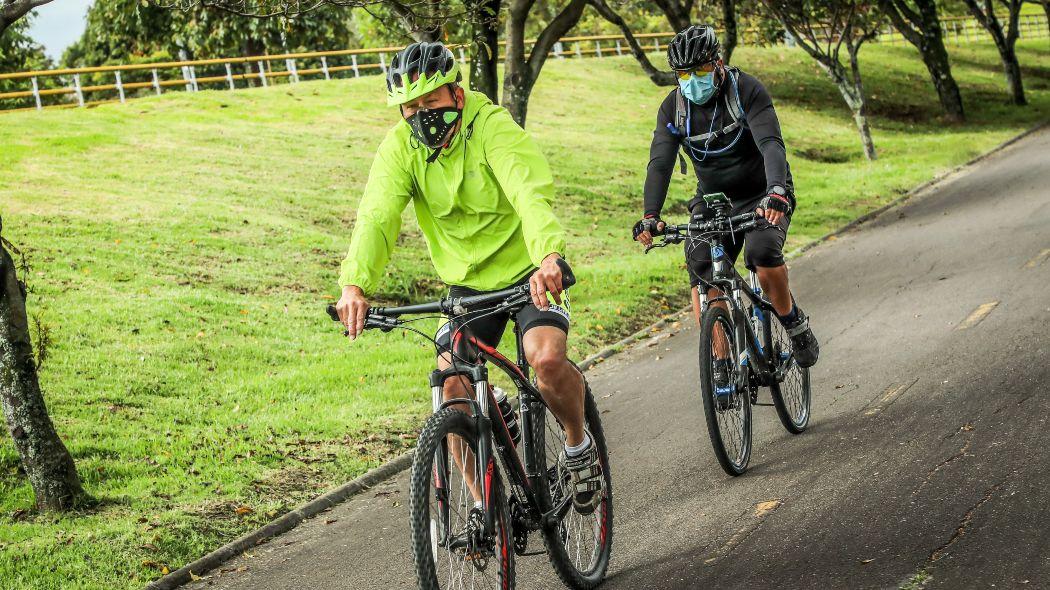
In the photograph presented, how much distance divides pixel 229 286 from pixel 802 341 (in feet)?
29.3

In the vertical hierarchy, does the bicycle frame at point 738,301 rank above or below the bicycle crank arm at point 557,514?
above

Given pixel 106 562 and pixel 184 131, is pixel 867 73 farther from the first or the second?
pixel 106 562

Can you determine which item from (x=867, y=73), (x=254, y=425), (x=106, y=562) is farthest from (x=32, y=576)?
(x=867, y=73)

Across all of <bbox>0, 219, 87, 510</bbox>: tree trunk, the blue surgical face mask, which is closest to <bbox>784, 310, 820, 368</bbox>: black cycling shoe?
the blue surgical face mask

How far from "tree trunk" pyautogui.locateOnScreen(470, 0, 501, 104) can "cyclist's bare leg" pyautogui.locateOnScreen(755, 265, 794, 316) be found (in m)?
6.50

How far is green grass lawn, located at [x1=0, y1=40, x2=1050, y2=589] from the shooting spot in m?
7.64

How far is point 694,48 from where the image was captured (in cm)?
657

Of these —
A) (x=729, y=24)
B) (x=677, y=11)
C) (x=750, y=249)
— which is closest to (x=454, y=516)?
(x=750, y=249)

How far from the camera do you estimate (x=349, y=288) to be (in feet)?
14.5

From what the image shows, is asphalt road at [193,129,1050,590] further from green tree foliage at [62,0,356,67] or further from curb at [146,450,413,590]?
green tree foliage at [62,0,356,67]

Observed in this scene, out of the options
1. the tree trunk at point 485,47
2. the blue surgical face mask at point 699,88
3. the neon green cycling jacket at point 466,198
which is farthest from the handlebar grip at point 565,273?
the tree trunk at point 485,47

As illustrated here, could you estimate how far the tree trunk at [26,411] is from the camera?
7.23 metres

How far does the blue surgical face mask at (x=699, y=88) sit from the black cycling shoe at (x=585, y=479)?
8.34ft

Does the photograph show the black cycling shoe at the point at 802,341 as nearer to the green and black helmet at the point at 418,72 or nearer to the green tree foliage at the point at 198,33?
the green and black helmet at the point at 418,72
